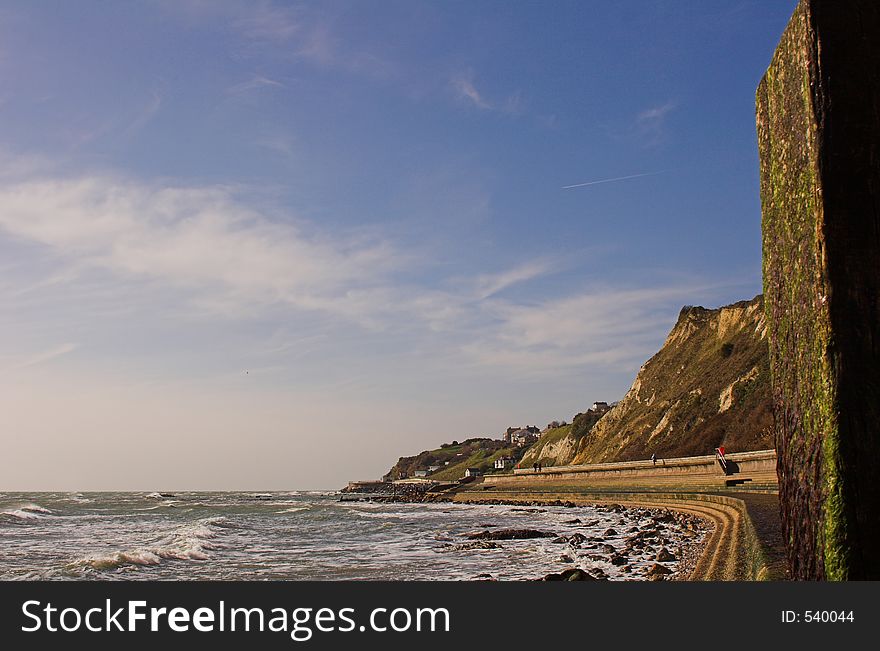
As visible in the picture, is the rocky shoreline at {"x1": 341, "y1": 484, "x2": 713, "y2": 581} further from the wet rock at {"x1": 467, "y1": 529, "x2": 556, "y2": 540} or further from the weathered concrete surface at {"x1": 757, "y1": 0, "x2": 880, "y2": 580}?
the weathered concrete surface at {"x1": 757, "y1": 0, "x2": 880, "y2": 580}

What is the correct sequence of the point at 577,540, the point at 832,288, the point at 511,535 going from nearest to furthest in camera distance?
the point at 832,288 < the point at 577,540 < the point at 511,535

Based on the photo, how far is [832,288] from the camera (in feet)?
10.5

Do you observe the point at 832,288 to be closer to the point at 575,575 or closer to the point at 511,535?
the point at 575,575

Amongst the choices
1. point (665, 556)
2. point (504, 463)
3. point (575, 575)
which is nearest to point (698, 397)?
point (665, 556)

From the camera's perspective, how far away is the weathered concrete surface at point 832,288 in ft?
10.1

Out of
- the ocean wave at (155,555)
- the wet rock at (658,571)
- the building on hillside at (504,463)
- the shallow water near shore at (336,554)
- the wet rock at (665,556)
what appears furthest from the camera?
the building on hillside at (504,463)

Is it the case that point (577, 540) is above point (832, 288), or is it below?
below

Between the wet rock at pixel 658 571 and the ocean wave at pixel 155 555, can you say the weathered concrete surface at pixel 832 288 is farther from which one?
the ocean wave at pixel 155 555

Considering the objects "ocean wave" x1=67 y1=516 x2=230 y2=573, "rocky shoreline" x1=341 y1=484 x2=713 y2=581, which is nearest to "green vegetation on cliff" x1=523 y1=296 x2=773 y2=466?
"rocky shoreline" x1=341 y1=484 x2=713 y2=581

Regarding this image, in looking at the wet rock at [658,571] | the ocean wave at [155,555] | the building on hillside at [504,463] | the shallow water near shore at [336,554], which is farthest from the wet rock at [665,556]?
the building on hillside at [504,463]

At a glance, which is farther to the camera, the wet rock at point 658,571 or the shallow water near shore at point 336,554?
the shallow water near shore at point 336,554

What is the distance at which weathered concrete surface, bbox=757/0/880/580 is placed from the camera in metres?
3.09

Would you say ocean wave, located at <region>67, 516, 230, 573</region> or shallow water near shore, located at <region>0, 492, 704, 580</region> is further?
ocean wave, located at <region>67, 516, 230, 573</region>
